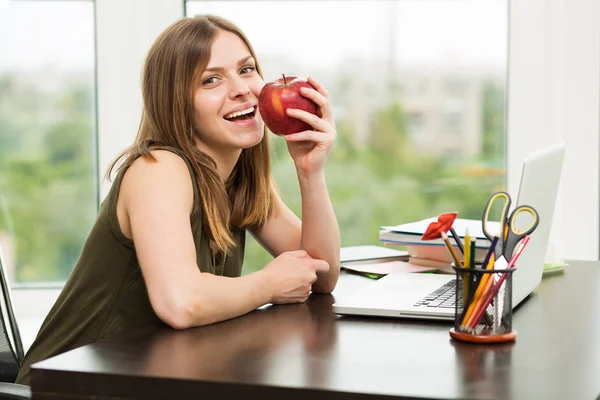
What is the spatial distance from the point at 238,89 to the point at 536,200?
2.07 ft

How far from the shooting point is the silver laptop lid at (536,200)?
Result: 117 cm

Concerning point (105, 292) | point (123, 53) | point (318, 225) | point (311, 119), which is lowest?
point (105, 292)

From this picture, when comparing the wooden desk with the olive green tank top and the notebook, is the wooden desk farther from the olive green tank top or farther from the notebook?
the notebook

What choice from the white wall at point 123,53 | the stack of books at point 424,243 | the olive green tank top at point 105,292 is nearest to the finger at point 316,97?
the olive green tank top at point 105,292

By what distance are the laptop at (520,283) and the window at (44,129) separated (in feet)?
5.19

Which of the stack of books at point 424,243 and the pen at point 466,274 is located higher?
the pen at point 466,274

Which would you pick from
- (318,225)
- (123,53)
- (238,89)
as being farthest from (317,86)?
(123,53)

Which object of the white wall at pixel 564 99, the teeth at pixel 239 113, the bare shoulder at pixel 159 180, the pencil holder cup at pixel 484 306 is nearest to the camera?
the pencil holder cup at pixel 484 306

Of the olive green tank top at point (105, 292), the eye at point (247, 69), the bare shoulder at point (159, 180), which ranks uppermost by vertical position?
the eye at point (247, 69)

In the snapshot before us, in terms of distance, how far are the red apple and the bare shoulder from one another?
0.18 m

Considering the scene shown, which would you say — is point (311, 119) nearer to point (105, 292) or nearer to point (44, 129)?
point (105, 292)

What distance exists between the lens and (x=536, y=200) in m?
1.24

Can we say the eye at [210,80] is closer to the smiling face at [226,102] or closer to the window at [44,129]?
the smiling face at [226,102]

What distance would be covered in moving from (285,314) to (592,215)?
1.46m
